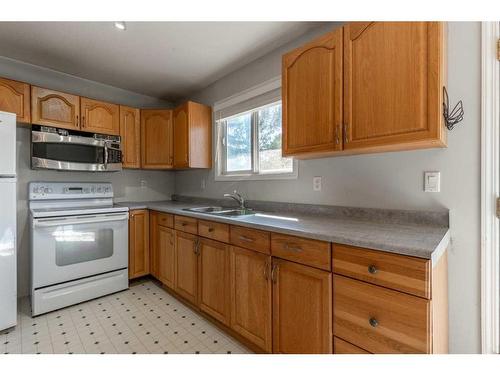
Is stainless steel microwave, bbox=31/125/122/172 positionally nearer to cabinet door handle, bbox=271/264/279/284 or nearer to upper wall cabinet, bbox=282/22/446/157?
upper wall cabinet, bbox=282/22/446/157

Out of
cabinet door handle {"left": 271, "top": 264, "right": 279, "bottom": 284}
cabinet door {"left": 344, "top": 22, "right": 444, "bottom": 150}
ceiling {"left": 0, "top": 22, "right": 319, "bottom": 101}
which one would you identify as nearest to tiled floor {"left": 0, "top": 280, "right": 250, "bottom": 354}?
cabinet door handle {"left": 271, "top": 264, "right": 279, "bottom": 284}

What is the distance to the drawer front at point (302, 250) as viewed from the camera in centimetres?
117

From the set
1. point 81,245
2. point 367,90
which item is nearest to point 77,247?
point 81,245

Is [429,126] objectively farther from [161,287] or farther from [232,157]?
[161,287]

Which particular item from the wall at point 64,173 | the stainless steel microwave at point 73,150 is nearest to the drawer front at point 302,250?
the stainless steel microwave at point 73,150

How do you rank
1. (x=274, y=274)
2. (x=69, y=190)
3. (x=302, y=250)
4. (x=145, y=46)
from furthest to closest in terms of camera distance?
(x=69, y=190), (x=145, y=46), (x=274, y=274), (x=302, y=250)

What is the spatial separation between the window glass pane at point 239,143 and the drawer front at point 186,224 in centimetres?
83

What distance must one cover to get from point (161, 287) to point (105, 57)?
236 cm

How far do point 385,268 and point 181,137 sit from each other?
96.6 inches

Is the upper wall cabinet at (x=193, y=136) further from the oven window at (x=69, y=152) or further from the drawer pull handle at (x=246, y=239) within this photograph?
the drawer pull handle at (x=246, y=239)

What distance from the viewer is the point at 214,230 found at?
182cm

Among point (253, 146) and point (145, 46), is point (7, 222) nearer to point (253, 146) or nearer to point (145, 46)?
point (145, 46)

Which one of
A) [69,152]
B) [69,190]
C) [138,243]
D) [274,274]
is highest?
[69,152]

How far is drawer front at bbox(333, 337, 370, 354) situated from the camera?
1060 millimetres
